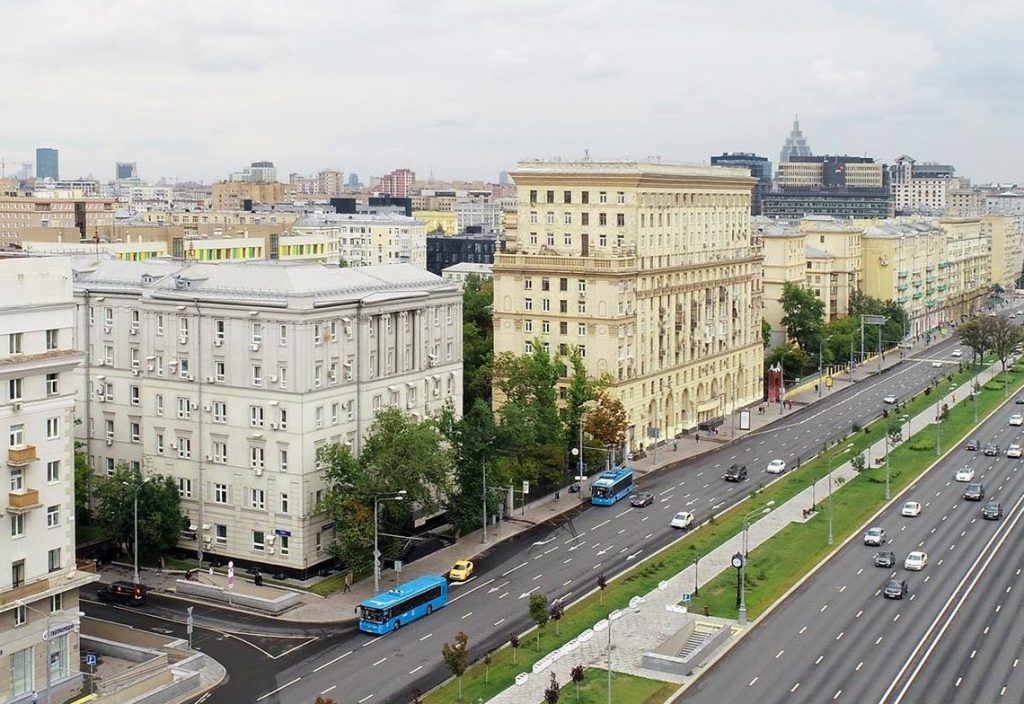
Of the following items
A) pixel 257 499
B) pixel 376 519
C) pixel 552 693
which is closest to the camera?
pixel 552 693

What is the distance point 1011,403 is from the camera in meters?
158

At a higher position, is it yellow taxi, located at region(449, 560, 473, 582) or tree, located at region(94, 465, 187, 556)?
tree, located at region(94, 465, 187, 556)

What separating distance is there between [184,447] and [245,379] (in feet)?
23.8

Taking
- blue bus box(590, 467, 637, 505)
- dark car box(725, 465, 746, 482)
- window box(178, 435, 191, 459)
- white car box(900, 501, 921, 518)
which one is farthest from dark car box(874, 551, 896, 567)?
window box(178, 435, 191, 459)

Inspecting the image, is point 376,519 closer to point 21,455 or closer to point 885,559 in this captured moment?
point 21,455

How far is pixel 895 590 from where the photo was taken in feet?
262

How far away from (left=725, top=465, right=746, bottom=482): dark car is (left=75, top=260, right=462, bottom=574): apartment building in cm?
3139

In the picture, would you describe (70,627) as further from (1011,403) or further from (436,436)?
(1011,403)

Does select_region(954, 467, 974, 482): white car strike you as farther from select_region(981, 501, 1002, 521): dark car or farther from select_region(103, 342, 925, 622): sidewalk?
select_region(103, 342, 925, 622): sidewalk

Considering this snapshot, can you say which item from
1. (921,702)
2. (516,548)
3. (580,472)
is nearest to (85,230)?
(580,472)

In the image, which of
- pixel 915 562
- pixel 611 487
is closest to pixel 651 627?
pixel 915 562

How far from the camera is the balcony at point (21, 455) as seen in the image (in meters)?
63.2

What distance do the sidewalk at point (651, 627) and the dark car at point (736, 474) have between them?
1196 cm

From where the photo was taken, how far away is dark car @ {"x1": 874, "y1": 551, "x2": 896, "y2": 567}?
87.1 m
